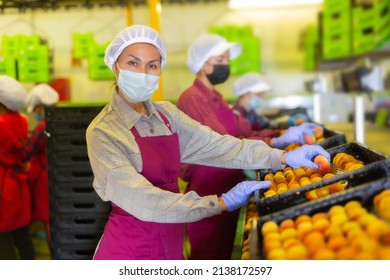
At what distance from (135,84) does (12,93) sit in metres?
0.92

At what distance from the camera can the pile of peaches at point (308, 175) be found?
173 centimetres

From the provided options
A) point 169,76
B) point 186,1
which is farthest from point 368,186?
point 186,1

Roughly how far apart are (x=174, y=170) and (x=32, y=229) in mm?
3859

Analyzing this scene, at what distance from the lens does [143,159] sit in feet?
5.45

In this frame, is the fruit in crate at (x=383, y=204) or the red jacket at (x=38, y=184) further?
the red jacket at (x=38, y=184)

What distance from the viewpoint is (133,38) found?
1706 mm

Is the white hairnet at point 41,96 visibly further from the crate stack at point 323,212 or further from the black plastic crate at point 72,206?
the crate stack at point 323,212

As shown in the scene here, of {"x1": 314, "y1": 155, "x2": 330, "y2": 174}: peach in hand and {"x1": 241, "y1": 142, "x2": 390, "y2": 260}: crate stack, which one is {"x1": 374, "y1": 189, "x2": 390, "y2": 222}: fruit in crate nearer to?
{"x1": 241, "y1": 142, "x2": 390, "y2": 260}: crate stack

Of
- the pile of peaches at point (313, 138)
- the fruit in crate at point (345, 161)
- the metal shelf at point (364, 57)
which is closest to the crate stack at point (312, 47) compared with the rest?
the metal shelf at point (364, 57)

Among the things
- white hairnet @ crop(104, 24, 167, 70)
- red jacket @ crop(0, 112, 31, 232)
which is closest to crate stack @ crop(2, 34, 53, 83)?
red jacket @ crop(0, 112, 31, 232)

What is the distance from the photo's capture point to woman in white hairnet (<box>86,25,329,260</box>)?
1541mm

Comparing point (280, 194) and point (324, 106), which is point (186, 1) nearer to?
point (324, 106)

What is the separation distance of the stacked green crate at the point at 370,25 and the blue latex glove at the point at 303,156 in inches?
77.0

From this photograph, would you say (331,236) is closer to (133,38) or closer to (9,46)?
(133,38)
